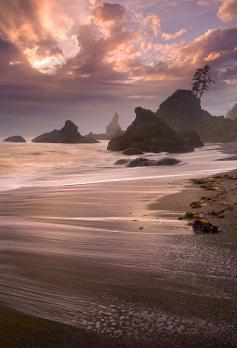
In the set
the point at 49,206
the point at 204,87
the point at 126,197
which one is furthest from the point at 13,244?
the point at 204,87

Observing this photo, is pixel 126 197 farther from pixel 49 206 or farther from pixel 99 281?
pixel 99 281

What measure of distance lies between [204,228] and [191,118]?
87306 millimetres

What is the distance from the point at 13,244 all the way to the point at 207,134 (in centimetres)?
7806

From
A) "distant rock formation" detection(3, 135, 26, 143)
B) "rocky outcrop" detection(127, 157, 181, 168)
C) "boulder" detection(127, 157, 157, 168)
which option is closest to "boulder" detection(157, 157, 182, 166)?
"rocky outcrop" detection(127, 157, 181, 168)

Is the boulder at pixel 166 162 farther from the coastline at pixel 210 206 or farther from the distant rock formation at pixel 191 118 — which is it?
the distant rock formation at pixel 191 118

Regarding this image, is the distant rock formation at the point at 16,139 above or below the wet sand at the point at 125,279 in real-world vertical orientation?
above

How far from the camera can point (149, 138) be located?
48844 millimetres

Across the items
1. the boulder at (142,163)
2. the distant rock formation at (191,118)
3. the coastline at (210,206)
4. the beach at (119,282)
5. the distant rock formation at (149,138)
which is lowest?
the beach at (119,282)

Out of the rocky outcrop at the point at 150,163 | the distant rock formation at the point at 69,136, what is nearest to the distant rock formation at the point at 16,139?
the distant rock formation at the point at 69,136

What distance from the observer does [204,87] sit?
85.9m

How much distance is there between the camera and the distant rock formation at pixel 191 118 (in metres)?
78.3

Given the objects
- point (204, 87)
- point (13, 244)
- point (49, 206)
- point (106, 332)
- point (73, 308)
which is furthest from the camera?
point (204, 87)

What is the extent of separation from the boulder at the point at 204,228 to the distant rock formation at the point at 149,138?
4070 cm

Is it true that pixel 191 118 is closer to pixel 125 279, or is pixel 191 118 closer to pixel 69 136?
pixel 69 136
